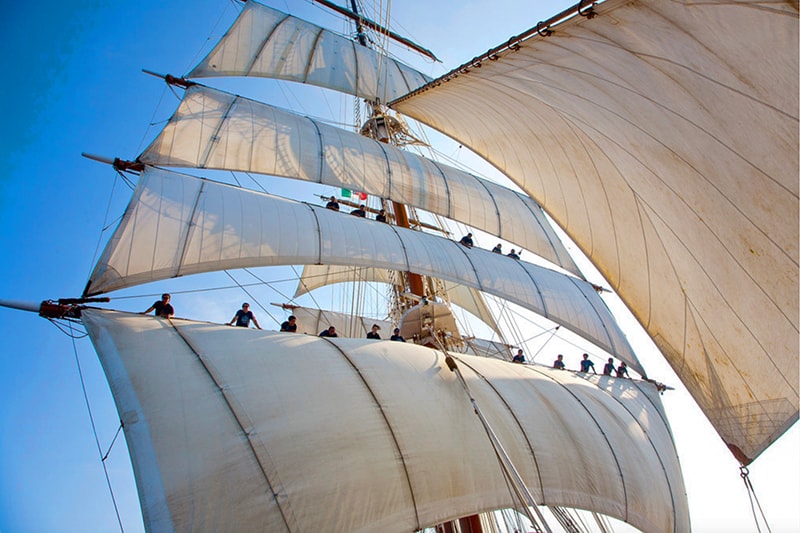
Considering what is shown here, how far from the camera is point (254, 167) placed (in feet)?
34.7

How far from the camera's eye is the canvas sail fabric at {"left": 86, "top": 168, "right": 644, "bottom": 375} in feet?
22.2

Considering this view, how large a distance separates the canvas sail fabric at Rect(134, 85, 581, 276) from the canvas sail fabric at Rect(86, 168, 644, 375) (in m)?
1.91

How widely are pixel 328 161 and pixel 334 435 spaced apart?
27.5 ft

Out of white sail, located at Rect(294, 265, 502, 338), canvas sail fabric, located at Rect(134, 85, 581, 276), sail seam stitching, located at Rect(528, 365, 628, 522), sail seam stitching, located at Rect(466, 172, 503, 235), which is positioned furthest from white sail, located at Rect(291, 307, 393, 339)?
sail seam stitching, located at Rect(528, 365, 628, 522)

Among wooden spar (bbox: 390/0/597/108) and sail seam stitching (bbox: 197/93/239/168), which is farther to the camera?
sail seam stitching (bbox: 197/93/239/168)

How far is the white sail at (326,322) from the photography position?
1650cm

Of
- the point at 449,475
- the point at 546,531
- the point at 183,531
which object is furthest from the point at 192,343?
the point at 546,531

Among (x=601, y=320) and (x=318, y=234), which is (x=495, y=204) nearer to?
(x=601, y=320)

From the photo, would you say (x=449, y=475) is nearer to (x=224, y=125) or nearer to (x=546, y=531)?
(x=546, y=531)

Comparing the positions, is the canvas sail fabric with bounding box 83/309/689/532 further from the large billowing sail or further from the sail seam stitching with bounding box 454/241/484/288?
the sail seam stitching with bounding box 454/241/484/288

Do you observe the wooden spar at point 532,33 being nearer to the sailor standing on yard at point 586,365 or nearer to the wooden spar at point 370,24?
the sailor standing on yard at point 586,365

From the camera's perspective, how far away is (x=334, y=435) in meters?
4.90

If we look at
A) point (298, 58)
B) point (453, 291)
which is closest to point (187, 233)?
point (298, 58)

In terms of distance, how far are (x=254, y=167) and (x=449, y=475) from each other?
8.57 meters
